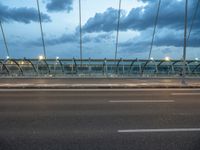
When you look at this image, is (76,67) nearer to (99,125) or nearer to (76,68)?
(76,68)

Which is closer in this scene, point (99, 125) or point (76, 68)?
point (99, 125)

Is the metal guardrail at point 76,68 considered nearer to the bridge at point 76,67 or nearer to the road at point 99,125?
the bridge at point 76,67

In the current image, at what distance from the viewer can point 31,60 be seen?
28.6 metres

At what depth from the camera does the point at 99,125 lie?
8.22 metres

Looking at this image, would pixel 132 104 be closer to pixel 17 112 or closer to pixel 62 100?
pixel 62 100

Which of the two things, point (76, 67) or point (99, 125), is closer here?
point (99, 125)

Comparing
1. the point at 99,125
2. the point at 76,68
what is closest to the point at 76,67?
the point at 76,68

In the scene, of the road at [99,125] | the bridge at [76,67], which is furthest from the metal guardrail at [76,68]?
the road at [99,125]

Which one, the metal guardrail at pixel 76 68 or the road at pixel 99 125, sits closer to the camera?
the road at pixel 99 125

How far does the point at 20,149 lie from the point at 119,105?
19.0ft

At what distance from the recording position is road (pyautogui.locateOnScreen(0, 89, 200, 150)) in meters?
6.53

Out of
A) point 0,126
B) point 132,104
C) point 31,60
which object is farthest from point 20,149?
point 31,60

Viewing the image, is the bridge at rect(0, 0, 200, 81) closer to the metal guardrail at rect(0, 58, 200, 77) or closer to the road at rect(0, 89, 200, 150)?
the metal guardrail at rect(0, 58, 200, 77)

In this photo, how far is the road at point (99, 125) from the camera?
6.53 metres
